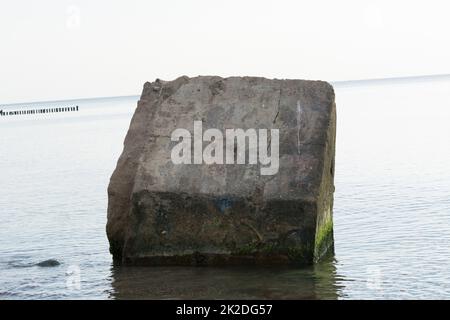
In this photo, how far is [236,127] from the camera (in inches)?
396

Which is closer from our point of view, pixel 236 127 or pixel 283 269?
pixel 283 269

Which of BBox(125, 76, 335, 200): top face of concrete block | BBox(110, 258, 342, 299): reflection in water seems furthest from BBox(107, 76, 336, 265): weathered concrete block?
BBox(110, 258, 342, 299): reflection in water

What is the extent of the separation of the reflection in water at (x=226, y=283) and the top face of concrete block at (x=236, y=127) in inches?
33.4

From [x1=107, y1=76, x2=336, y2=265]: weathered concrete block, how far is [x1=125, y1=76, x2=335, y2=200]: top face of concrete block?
1 cm

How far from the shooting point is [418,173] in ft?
60.0

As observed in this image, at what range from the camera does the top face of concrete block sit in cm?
962

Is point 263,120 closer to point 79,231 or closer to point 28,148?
point 79,231

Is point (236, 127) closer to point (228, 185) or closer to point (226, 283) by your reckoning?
point (228, 185)

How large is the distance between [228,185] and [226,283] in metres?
1.10

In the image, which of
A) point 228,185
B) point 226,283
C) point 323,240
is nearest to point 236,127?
point 228,185

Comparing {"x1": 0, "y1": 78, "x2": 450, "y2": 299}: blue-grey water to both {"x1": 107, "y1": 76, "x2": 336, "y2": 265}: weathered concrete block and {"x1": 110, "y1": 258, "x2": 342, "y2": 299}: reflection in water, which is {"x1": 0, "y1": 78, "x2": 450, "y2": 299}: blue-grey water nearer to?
{"x1": 110, "y1": 258, "x2": 342, "y2": 299}: reflection in water

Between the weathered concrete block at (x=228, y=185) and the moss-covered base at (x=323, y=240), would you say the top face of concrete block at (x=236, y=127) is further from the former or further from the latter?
the moss-covered base at (x=323, y=240)
